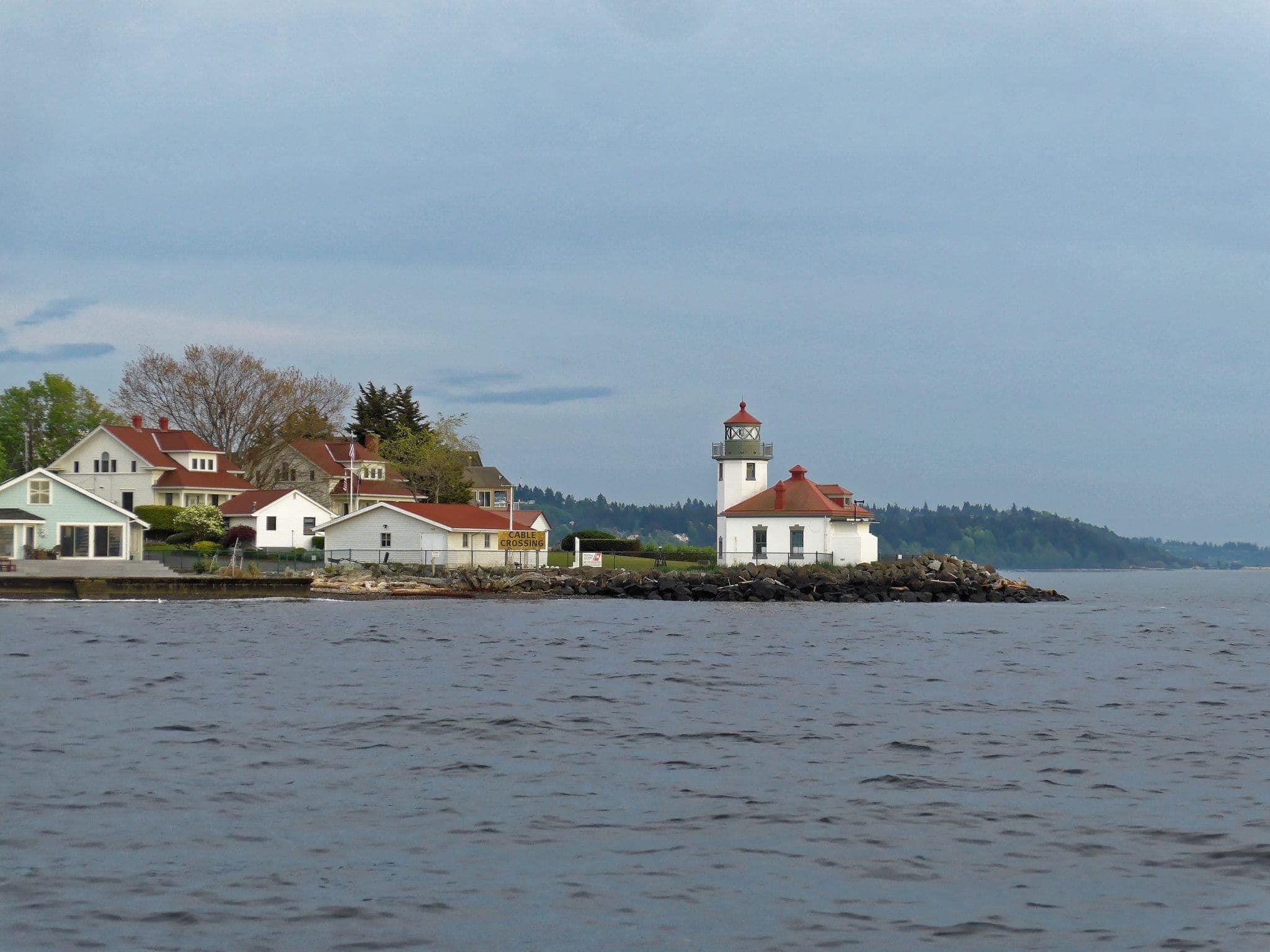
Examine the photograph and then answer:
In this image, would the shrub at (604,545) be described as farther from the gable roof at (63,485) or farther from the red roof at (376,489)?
the gable roof at (63,485)

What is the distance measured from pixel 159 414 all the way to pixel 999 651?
77.9 meters

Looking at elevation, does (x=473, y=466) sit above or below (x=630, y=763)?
above

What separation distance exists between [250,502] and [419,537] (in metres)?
15.0

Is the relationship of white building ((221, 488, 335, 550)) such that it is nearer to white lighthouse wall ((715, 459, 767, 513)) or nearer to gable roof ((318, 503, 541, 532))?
gable roof ((318, 503, 541, 532))

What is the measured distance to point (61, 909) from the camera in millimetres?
10602

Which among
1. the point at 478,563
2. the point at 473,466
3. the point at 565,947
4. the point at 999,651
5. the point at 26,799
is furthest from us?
the point at 473,466

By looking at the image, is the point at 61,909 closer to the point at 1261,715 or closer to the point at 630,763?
the point at 630,763

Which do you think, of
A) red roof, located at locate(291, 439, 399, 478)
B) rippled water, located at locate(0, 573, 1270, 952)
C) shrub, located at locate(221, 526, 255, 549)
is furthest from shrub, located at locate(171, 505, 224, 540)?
rippled water, located at locate(0, 573, 1270, 952)

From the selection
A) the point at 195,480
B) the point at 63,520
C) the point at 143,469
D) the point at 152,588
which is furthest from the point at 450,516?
the point at 143,469

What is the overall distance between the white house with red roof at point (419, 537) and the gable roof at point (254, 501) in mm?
6592

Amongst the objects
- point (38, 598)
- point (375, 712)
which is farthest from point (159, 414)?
point (375, 712)

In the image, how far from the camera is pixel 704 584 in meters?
68.7

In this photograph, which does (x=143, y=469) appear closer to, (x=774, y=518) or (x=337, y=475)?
(x=337, y=475)

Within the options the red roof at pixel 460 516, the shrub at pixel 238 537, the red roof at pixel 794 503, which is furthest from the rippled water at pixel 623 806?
the shrub at pixel 238 537
